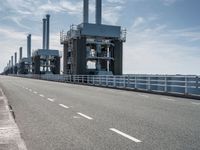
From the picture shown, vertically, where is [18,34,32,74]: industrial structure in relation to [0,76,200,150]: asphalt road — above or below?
above

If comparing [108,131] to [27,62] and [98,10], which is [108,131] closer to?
[98,10]

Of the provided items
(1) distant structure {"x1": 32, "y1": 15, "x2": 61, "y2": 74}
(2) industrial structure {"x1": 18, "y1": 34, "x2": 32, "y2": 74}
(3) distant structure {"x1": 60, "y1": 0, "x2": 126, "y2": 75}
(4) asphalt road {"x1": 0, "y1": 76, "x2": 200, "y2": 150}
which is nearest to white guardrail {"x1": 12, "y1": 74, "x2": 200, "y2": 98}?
(4) asphalt road {"x1": 0, "y1": 76, "x2": 200, "y2": 150}

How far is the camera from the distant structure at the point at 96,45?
63.5 m

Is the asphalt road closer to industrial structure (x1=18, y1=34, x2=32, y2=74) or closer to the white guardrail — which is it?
the white guardrail

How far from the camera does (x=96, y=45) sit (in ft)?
214

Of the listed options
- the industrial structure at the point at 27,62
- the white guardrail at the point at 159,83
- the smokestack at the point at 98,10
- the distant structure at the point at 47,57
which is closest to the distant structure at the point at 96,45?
the smokestack at the point at 98,10

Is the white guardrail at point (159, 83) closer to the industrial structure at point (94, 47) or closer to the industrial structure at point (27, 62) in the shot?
the industrial structure at point (94, 47)

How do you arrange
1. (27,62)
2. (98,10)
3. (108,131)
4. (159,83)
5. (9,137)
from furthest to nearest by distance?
(27,62) < (98,10) < (159,83) < (108,131) < (9,137)

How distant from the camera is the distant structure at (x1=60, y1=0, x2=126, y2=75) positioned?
208 ft

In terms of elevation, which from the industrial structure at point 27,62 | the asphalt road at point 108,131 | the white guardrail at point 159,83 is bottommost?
the asphalt road at point 108,131

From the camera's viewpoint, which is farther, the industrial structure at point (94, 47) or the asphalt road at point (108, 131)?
the industrial structure at point (94, 47)

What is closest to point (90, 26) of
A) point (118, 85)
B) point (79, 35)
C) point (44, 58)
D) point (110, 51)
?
point (79, 35)

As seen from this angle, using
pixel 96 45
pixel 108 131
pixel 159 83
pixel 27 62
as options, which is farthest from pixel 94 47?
pixel 27 62

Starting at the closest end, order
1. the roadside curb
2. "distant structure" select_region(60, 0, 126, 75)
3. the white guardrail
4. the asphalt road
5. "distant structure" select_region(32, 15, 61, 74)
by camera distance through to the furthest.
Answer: the roadside curb < the asphalt road < the white guardrail < "distant structure" select_region(60, 0, 126, 75) < "distant structure" select_region(32, 15, 61, 74)
